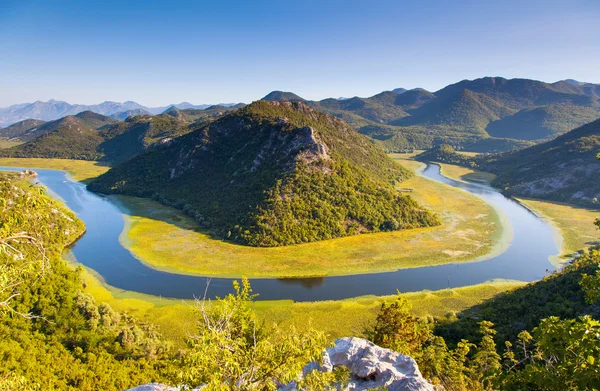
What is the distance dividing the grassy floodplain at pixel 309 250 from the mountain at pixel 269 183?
4095 millimetres

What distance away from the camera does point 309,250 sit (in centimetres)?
7219

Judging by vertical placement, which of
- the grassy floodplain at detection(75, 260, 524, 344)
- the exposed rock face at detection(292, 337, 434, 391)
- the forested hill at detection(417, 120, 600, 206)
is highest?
the forested hill at detection(417, 120, 600, 206)

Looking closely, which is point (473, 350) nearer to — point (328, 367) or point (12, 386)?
point (328, 367)

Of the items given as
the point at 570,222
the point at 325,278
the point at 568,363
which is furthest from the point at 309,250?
the point at 570,222

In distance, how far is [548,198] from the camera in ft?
400

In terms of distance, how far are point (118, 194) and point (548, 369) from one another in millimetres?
140265

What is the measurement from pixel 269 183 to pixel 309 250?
25961mm

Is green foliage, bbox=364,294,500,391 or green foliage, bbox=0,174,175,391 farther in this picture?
green foliage, bbox=0,174,175,391

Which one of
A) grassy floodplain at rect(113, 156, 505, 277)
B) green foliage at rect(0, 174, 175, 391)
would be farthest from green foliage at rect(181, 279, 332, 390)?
grassy floodplain at rect(113, 156, 505, 277)

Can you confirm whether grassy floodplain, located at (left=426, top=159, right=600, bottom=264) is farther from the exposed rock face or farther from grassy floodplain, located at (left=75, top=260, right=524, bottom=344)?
the exposed rock face

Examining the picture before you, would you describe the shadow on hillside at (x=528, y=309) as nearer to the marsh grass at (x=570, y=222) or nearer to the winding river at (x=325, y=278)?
the winding river at (x=325, y=278)

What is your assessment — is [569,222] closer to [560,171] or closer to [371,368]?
[560,171]

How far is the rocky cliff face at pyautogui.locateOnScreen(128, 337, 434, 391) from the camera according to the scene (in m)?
16.4

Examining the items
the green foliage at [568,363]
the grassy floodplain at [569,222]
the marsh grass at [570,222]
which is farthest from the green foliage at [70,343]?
the marsh grass at [570,222]
